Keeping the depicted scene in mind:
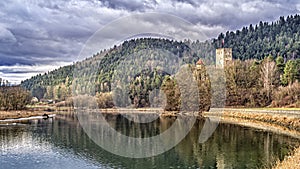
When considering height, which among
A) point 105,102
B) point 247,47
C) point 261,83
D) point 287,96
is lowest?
point 105,102

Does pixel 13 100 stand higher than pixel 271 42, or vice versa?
pixel 271 42

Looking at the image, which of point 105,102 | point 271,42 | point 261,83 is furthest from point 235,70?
point 271,42

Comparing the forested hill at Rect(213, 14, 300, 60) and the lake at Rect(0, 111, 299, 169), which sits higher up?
the forested hill at Rect(213, 14, 300, 60)

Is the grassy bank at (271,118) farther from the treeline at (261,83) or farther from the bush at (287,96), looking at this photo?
the treeline at (261,83)

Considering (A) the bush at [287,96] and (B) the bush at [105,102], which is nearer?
(A) the bush at [287,96]

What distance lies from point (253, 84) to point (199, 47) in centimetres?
11429

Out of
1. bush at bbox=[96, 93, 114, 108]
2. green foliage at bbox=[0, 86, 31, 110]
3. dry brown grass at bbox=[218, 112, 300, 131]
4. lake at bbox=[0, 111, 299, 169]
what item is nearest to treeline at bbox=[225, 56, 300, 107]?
dry brown grass at bbox=[218, 112, 300, 131]

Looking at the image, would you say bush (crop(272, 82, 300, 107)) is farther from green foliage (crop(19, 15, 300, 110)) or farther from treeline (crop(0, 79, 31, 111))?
treeline (crop(0, 79, 31, 111))

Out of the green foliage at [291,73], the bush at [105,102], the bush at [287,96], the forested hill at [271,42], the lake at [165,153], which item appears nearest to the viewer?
the lake at [165,153]

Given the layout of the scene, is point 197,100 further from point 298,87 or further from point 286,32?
point 286,32

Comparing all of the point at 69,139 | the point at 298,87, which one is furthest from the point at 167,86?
the point at 69,139

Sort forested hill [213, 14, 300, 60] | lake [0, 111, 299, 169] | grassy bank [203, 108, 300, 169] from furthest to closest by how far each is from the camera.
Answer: forested hill [213, 14, 300, 60], grassy bank [203, 108, 300, 169], lake [0, 111, 299, 169]

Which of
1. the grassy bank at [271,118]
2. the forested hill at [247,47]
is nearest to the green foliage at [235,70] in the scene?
the forested hill at [247,47]

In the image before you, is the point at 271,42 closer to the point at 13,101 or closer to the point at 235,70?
the point at 235,70
